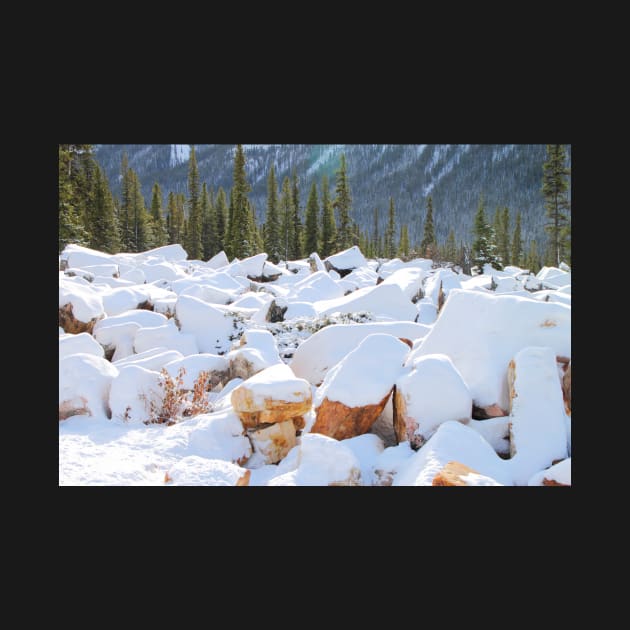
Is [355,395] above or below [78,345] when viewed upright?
below

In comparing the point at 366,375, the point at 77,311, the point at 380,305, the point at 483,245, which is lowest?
the point at 366,375

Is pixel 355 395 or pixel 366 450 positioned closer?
pixel 366 450

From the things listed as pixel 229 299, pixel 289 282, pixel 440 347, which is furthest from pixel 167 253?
pixel 440 347

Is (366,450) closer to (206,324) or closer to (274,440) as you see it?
(274,440)

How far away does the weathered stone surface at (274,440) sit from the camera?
5344mm

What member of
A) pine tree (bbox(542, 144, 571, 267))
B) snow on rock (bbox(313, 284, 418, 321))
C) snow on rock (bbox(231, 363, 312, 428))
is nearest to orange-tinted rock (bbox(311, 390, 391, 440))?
snow on rock (bbox(231, 363, 312, 428))

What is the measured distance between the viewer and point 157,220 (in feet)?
164

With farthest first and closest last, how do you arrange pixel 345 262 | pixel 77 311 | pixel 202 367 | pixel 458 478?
Result: pixel 345 262, pixel 77 311, pixel 202 367, pixel 458 478

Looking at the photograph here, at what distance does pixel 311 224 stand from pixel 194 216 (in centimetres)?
1229

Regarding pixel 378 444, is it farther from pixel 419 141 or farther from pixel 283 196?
pixel 283 196

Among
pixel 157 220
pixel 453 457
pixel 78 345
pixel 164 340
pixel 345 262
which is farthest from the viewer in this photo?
pixel 157 220

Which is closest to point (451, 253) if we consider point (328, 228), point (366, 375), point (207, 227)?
point (328, 228)

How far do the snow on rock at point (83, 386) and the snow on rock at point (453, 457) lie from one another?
4.00m

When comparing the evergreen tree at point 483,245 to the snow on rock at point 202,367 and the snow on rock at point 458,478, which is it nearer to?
the snow on rock at point 202,367
